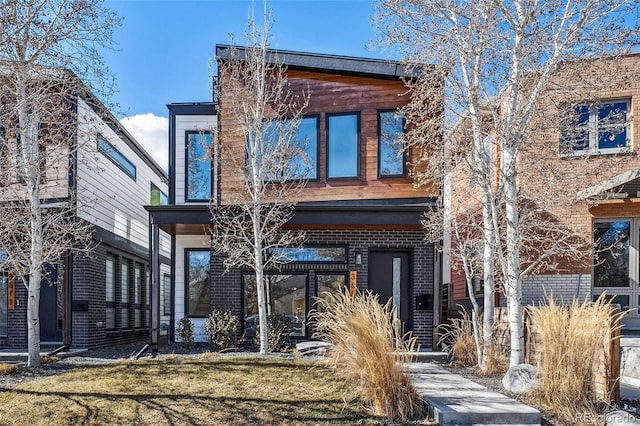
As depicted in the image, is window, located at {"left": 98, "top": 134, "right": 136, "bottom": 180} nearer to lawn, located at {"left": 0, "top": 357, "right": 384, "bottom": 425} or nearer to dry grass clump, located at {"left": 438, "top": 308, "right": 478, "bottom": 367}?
lawn, located at {"left": 0, "top": 357, "right": 384, "bottom": 425}

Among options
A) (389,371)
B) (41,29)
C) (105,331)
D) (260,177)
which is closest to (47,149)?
(41,29)

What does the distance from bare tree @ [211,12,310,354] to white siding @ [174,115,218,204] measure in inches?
47.7

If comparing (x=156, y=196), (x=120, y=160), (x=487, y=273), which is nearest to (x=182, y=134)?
(x=120, y=160)

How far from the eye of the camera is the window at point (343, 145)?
11.1 meters

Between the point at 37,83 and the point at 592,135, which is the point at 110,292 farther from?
the point at 592,135

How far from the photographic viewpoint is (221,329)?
9930 millimetres

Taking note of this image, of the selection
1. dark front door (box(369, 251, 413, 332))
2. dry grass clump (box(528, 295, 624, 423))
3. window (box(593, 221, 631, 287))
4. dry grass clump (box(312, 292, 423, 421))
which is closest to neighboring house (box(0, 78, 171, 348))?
dry grass clump (box(312, 292, 423, 421))

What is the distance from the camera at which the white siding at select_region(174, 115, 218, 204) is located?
12.0m

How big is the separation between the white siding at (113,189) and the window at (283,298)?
11.9 ft

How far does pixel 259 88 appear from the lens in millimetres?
9273

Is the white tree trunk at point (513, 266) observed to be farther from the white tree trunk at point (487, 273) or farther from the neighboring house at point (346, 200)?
the neighboring house at point (346, 200)

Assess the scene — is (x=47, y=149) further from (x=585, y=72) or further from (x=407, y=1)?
(x=585, y=72)

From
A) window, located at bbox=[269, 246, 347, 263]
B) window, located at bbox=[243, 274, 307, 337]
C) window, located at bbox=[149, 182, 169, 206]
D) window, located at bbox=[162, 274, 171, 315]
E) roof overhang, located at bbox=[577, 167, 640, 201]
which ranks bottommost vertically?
window, located at bbox=[162, 274, 171, 315]

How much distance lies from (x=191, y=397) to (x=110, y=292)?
8.12 m
